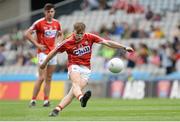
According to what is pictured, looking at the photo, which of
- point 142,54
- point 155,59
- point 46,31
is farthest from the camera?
point 142,54

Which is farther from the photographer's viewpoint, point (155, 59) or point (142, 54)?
point (142, 54)

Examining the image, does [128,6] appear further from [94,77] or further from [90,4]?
[94,77]

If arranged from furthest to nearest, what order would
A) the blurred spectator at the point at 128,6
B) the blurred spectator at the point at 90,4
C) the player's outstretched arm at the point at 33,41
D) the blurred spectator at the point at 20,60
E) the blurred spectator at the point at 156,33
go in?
the blurred spectator at the point at 90,4
the blurred spectator at the point at 128,6
the blurred spectator at the point at 20,60
the blurred spectator at the point at 156,33
the player's outstretched arm at the point at 33,41

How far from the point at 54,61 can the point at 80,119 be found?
5.87 m

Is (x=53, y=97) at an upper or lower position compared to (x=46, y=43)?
lower

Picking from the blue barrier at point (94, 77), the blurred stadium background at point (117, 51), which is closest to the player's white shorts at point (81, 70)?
the blurred stadium background at point (117, 51)

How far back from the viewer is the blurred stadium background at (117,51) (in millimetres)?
28391

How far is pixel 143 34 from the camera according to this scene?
32.7 meters

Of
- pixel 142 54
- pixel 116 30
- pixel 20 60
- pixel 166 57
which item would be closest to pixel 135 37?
pixel 116 30

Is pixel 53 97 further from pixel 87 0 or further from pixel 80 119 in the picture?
pixel 80 119

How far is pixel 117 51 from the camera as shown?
104 ft

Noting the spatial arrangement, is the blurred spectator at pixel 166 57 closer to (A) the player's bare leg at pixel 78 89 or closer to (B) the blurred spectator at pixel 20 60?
(B) the blurred spectator at pixel 20 60

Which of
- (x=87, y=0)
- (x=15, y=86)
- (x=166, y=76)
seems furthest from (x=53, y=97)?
(x=87, y=0)

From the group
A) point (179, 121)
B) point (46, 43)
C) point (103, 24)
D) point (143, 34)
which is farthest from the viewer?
point (103, 24)
